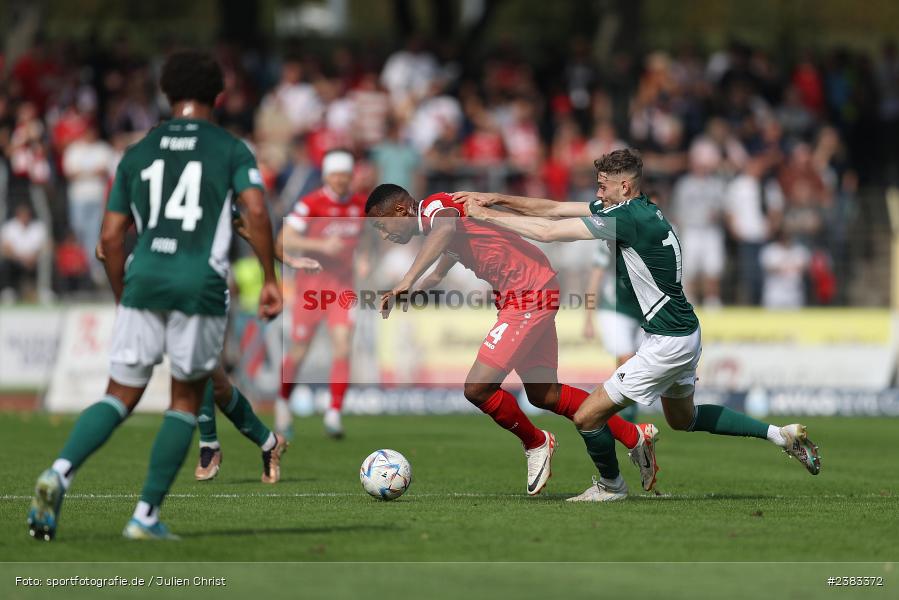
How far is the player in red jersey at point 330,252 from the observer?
50.6ft

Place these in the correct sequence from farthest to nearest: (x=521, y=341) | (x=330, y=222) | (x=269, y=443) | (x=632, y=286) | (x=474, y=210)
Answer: (x=330, y=222) < (x=269, y=443) < (x=521, y=341) < (x=632, y=286) < (x=474, y=210)

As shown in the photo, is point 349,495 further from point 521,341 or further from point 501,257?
point 501,257

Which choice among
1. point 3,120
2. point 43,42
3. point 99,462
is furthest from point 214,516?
point 43,42

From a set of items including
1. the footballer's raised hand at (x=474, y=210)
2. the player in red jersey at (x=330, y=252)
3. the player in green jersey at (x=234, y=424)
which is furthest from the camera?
the player in red jersey at (x=330, y=252)

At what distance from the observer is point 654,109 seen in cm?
2548

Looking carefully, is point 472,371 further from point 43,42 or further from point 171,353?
point 43,42

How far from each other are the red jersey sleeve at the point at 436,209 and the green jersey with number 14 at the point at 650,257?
0.93m

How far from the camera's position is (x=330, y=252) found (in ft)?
50.6

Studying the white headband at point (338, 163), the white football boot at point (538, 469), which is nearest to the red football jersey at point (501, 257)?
the white football boot at point (538, 469)

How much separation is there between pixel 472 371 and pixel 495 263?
2.61ft

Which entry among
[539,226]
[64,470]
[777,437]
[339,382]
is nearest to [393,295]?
[539,226]

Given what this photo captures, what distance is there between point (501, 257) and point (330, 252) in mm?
4845

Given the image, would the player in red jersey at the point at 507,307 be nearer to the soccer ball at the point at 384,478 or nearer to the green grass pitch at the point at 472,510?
the green grass pitch at the point at 472,510

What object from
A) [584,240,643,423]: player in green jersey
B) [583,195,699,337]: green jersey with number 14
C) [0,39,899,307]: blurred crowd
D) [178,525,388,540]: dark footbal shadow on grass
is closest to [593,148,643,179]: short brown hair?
[583,195,699,337]: green jersey with number 14
